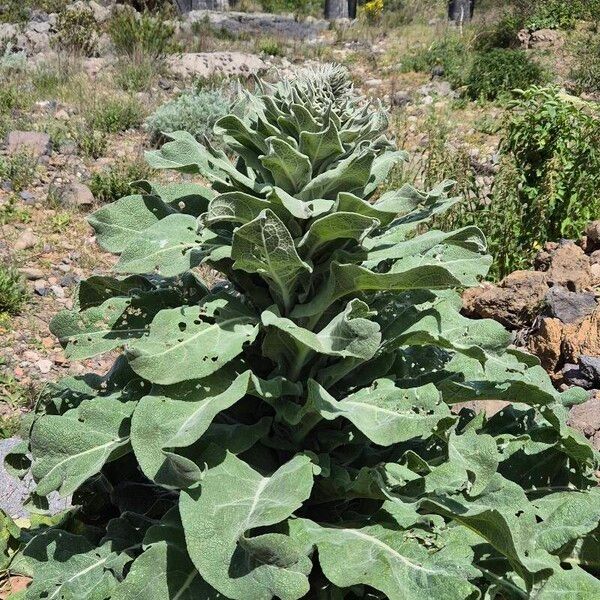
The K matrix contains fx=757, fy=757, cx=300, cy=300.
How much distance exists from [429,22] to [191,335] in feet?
75.2

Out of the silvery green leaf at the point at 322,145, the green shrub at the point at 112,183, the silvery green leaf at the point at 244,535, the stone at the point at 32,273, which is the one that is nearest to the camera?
the silvery green leaf at the point at 244,535

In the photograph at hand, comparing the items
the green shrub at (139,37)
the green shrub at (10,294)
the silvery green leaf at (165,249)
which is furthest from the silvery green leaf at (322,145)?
the green shrub at (139,37)

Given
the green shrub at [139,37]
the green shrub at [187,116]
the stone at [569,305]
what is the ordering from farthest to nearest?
1. the green shrub at [139,37]
2. the green shrub at [187,116]
3. the stone at [569,305]

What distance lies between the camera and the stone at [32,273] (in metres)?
6.20

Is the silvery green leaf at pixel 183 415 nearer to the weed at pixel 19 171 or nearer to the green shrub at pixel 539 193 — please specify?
the green shrub at pixel 539 193

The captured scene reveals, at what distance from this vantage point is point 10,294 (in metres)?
5.75

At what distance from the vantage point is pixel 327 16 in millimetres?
24766

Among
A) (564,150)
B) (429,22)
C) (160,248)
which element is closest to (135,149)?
(564,150)

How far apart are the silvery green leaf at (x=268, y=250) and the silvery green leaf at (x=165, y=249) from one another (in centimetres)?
21

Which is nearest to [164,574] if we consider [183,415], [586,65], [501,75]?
[183,415]

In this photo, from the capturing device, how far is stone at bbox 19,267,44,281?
6.20 metres

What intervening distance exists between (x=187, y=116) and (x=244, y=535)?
8019 mm

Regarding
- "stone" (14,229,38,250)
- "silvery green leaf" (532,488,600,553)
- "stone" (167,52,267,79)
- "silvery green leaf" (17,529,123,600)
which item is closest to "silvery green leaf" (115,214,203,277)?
"silvery green leaf" (17,529,123,600)

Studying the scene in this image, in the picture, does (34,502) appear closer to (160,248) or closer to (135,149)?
(160,248)
